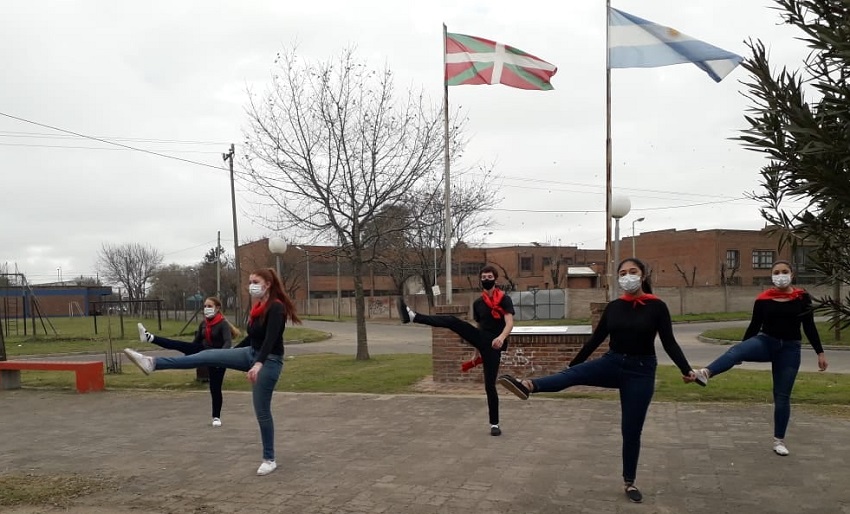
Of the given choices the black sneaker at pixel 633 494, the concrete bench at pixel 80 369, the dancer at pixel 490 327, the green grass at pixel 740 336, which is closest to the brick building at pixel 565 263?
the green grass at pixel 740 336

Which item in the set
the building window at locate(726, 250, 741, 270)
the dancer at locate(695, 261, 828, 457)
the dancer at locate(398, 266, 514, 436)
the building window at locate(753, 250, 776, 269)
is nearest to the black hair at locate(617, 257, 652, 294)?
the dancer at locate(695, 261, 828, 457)

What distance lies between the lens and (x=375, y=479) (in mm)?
5625

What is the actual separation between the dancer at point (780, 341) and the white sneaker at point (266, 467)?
13.4ft

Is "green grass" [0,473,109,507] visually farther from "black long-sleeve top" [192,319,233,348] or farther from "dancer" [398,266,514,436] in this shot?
"dancer" [398,266,514,436]

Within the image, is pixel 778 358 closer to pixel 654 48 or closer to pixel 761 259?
pixel 654 48

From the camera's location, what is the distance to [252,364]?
6031 mm

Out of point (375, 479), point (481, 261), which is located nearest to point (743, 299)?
point (481, 261)

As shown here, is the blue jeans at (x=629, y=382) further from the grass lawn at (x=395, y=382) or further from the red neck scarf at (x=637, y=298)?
the grass lawn at (x=395, y=382)

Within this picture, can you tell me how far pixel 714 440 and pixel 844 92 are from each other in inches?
183

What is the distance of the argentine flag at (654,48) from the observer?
36.3ft

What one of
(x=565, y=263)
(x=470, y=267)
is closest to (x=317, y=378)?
(x=470, y=267)

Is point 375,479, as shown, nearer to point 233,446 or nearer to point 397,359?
point 233,446

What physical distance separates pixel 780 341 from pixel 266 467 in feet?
15.7

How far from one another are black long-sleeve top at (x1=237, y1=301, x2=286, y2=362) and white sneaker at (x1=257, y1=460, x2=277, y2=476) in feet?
3.23
